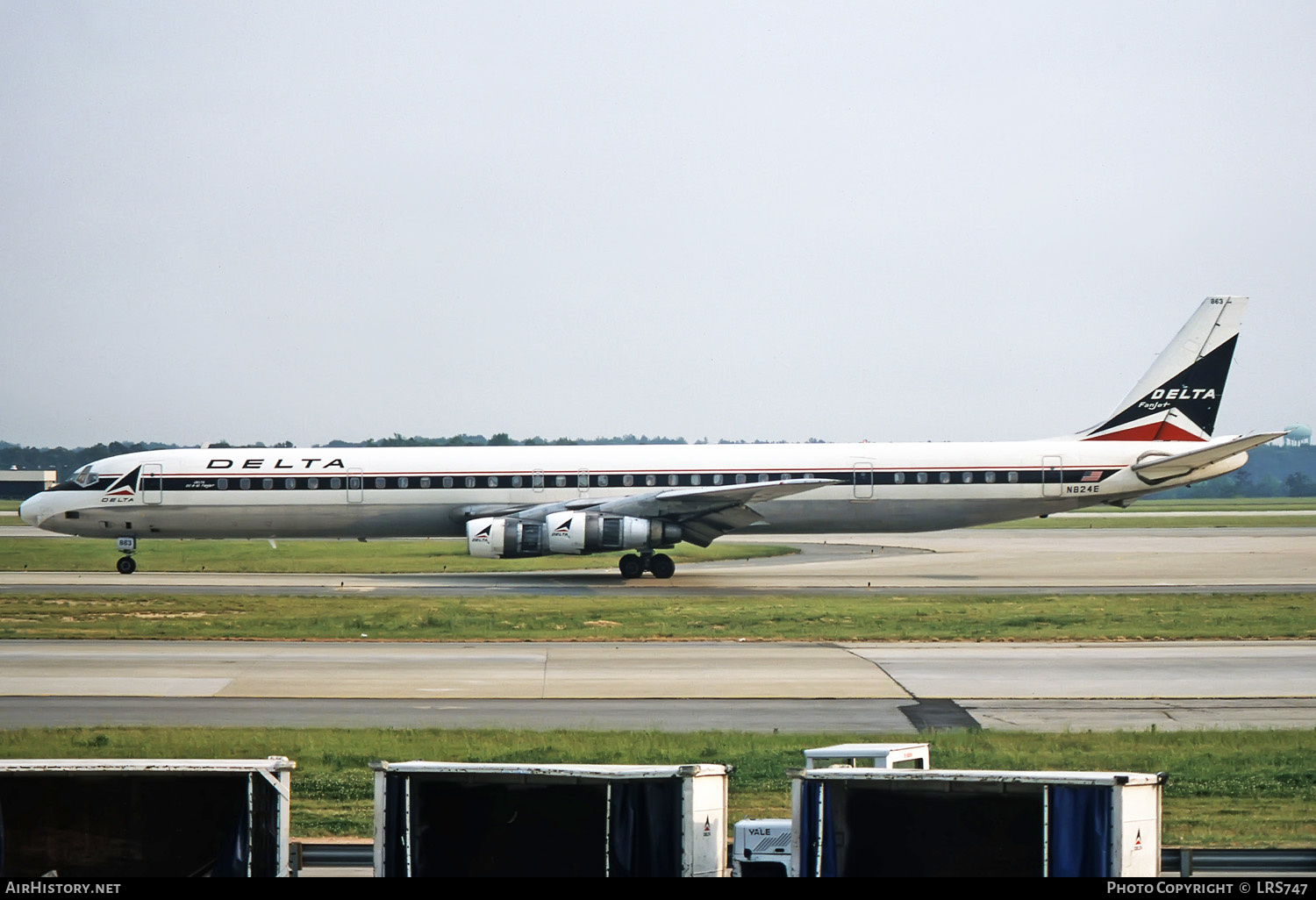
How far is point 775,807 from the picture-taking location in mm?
13523

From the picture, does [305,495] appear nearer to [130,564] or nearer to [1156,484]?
[130,564]

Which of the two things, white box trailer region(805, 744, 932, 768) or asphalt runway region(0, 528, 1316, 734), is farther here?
asphalt runway region(0, 528, 1316, 734)

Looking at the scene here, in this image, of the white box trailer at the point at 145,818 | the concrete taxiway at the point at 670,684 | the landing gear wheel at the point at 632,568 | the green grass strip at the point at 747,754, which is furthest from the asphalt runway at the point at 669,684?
the landing gear wheel at the point at 632,568

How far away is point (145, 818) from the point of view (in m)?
9.89

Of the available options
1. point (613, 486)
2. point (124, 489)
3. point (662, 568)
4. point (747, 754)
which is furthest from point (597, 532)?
point (747, 754)

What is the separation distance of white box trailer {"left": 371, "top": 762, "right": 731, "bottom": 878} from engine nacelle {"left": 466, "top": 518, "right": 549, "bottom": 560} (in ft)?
91.9

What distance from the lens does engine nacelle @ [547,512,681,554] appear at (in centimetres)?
3769

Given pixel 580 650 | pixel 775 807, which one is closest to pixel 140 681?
pixel 580 650

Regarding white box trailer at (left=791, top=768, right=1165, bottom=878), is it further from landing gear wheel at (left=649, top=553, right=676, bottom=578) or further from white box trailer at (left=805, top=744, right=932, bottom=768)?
landing gear wheel at (left=649, top=553, right=676, bottom=578)

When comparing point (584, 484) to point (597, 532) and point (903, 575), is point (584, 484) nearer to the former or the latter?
point (597, 532)

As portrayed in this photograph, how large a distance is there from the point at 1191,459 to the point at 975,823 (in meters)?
34.0

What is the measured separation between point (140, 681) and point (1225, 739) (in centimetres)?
1717

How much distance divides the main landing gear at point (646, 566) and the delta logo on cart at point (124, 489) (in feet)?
53.1

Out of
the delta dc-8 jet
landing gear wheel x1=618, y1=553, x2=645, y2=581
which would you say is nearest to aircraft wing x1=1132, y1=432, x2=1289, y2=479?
the delta dc-8 jet
